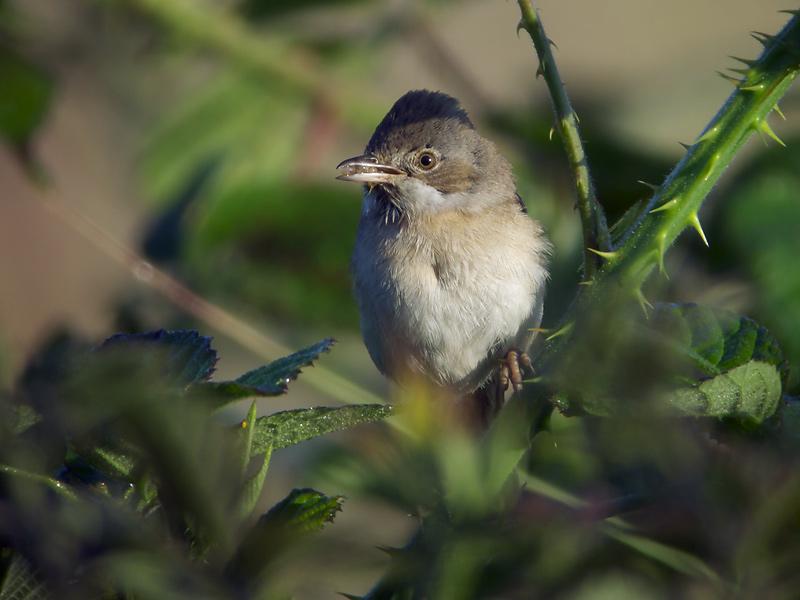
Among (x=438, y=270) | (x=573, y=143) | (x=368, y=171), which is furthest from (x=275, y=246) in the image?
(x=573, y=143)

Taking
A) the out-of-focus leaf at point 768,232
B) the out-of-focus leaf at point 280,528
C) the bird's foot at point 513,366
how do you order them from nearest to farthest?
1. the out-of-focus leaf at point 280,528
2. the out-of-focus leaf at point 768,232
3. the bird's foot at point 513,366

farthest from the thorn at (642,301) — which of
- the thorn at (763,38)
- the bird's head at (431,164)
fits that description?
the bird's head at (431,164)

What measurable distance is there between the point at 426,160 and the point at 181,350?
8.13 ft

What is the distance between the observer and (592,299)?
1089 millimetres

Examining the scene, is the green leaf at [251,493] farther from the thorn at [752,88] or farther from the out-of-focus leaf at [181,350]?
the thorn at [752,88]

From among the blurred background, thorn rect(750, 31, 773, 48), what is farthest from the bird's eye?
thorn rect(750, 31, 773, 48)

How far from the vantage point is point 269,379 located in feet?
3.87

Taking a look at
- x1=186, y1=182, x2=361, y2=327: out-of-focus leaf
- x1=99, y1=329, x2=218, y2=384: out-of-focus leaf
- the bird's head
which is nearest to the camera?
x1=99, y1=329, x2=218, y2=384: out-of-focus leaf

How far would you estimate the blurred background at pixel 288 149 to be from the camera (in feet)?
7.50

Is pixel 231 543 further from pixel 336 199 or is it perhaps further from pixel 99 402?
pixel 336 199

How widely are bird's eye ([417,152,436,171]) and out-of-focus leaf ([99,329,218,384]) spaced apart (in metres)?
2.40

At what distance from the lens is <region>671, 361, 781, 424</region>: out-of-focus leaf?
106 centimetres

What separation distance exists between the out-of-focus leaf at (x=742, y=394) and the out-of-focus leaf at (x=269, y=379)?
1.26 feet

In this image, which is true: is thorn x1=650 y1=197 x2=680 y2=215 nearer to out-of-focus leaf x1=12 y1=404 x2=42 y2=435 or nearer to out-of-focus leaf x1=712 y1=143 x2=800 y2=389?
out-of-focus leaf x1=12 y1=404 x2=42 y2=435
